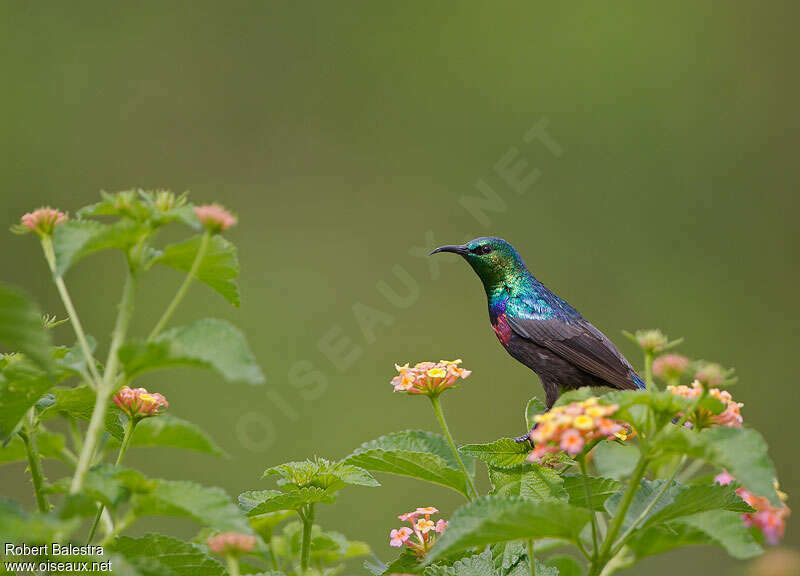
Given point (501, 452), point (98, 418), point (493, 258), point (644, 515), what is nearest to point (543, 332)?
point (493, 258)

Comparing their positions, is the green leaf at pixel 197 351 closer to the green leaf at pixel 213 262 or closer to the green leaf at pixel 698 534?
the green leaf at pixel 213 262

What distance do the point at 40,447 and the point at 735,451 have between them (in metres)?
0.66

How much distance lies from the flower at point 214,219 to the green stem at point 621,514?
1.46 ft

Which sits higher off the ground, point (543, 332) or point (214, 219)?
point (543, 332)

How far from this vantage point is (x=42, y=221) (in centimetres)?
105

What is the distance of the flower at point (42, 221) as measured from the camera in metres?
1.05

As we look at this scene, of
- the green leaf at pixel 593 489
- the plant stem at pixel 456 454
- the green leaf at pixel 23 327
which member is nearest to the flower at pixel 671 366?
the green leaf at pixel 593 489

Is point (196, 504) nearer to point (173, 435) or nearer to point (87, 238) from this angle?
point (173, 435)

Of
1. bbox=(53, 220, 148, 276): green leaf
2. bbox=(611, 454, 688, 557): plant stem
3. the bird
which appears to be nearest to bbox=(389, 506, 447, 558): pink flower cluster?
bbox=(611, 454, 688, 557): plant stem

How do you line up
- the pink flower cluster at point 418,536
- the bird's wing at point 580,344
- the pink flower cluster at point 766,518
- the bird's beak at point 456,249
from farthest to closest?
1. the bird's beak at point 456,249
2. the bird's wing at point 580,344
3. the pink flower cluster at point 418,536
4. the pink flower cluster at point 766,518

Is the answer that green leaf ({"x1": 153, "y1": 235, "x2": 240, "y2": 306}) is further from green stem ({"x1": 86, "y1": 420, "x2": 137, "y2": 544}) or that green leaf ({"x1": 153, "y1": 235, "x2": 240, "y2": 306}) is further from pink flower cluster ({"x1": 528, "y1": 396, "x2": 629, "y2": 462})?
pink flower cluster ({"x1": 528, "y1": 396, "x2": 629, "y2": 462})

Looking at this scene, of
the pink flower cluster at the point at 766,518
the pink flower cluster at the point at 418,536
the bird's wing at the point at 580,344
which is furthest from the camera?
the bird's wing at the point at 580,344

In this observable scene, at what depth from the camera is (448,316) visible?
5961 millimetres

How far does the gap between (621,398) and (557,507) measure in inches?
4.5
